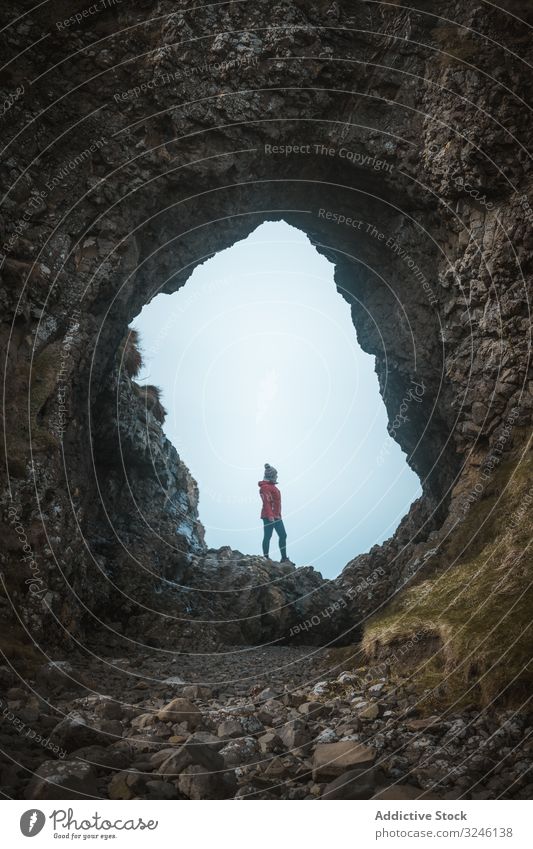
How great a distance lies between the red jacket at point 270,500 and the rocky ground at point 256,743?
12029mm

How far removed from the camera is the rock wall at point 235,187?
571 inches

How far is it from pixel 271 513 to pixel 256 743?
599 inches

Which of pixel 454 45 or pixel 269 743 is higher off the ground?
pixel 454 45

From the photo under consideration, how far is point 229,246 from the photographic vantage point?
19453 mm

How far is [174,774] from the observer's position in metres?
5.92

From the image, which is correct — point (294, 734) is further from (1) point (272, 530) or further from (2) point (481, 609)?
(1) point (272, 530)

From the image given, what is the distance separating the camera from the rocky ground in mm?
5715

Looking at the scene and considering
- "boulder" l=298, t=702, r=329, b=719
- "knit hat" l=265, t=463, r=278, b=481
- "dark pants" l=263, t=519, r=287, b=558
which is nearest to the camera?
"boulder" l=298, t=702, r=329, b=719

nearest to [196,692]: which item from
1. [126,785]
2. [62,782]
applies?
[126,785]

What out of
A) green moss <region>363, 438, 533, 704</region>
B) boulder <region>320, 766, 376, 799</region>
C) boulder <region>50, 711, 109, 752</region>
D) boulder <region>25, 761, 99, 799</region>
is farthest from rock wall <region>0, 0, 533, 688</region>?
boulder <region>320, 766, 376, 799</region>

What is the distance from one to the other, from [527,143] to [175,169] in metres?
9.41

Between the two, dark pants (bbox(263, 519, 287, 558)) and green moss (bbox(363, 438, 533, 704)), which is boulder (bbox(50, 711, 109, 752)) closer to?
green moss (bbox(363, 438, 533, 704))

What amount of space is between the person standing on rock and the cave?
219 cm

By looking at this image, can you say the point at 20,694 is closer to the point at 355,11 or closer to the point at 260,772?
the point at 260,772
